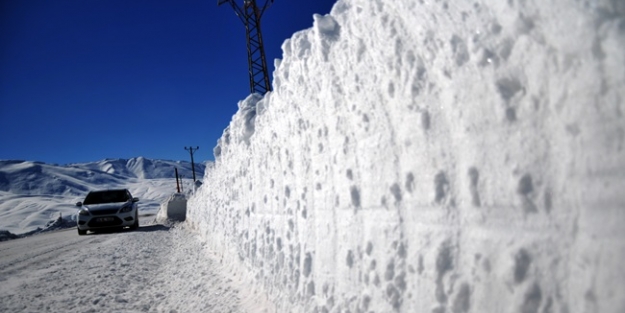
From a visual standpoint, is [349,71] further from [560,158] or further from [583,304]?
[583,304]

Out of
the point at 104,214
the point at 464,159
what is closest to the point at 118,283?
the point at 464,159

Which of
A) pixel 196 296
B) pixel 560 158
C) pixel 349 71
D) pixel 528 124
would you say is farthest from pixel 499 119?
pixel 196 296

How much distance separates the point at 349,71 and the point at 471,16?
1006 millimetres

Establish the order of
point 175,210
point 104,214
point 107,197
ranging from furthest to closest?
1. point 175,210
2. point 107,197
3. point 104,214

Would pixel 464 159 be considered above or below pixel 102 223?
above

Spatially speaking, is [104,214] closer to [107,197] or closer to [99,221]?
[99,221]

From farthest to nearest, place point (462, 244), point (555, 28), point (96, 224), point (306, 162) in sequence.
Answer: point (96, 224) → point (306, 162) → point (462, 244) → point (555, 28)

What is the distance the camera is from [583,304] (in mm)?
1092

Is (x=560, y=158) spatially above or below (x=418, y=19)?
below

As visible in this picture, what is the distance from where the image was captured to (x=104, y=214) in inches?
476

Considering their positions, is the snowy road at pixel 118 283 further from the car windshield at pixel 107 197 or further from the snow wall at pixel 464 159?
the car windshield at pixel 107 197

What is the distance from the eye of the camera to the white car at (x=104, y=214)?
12094mm

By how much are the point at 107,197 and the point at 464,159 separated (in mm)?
14529

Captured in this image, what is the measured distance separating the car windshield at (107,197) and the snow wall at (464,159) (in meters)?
12.4
